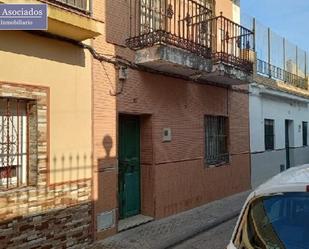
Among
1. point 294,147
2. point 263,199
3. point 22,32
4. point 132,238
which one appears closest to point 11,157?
point 22,32

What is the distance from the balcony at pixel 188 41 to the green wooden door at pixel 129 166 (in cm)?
135

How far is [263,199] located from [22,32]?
4.54 metres

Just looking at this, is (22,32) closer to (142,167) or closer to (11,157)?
(11,157)

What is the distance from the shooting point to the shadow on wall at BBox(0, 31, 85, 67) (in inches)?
243

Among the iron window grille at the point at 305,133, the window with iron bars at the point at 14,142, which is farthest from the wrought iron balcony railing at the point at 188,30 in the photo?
the iron window grille at the point at 305,133

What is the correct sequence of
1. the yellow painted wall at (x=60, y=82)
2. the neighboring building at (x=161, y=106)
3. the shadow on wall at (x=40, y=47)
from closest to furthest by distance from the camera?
the shadow on wall at (x=40, y=47) < the yellow painted wall at (x=60, y=82) < the neighboring building at (x=161, y=106)

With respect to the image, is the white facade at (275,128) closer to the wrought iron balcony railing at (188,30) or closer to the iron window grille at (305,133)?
the iron window grille at (305,133)

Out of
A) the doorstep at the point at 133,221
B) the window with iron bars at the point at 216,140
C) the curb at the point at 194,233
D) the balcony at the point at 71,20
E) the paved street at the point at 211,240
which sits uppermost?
the balcony at the point at 71,20

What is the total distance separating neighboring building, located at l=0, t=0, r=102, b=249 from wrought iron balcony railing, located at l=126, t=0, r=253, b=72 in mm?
1630

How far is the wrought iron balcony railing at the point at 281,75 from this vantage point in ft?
52.7

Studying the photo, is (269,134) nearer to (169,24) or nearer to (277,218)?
(169,24)

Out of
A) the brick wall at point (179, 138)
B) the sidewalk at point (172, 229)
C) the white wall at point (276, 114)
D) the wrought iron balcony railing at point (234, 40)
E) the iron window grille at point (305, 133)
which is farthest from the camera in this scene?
the iron window grille at point (305, 133)

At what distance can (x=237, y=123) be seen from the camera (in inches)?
530

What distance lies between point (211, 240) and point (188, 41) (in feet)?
13.9
